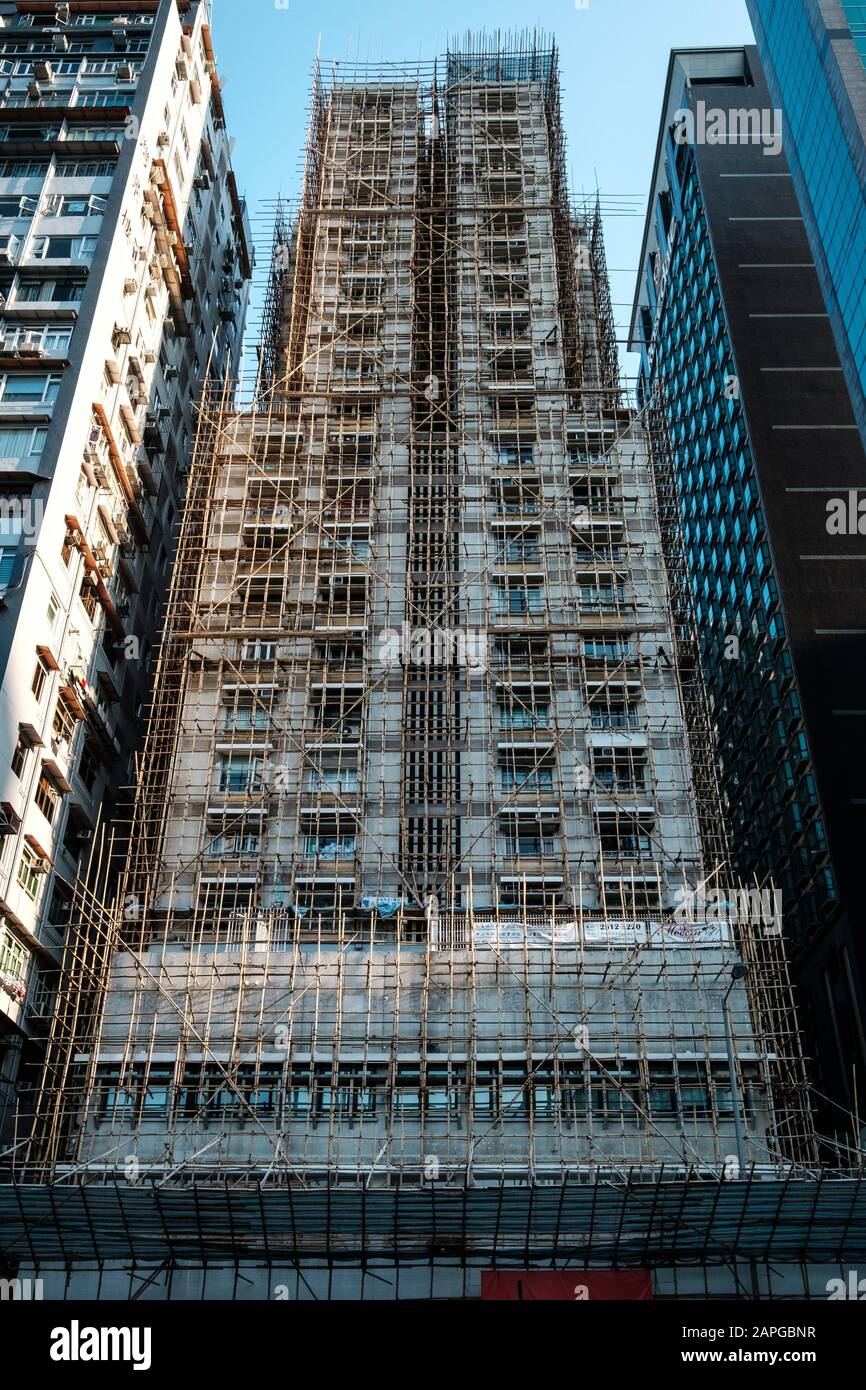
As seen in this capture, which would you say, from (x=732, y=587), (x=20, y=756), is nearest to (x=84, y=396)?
(x=20, y=756)

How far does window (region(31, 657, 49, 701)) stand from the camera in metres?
35.9

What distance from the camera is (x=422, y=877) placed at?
36719mm

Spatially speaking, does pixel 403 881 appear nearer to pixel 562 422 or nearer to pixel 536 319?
pixel 562 422

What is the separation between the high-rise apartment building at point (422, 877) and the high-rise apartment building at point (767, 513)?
6139 millimetres

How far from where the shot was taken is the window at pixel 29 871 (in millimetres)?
34500

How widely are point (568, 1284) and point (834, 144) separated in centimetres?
4284

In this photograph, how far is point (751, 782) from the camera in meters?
56.1

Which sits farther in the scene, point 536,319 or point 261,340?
point 261,340

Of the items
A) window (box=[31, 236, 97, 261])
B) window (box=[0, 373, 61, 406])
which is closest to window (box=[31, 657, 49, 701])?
window (box=[0, 373, 61, 406])

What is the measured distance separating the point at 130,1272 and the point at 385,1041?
793 centimetres

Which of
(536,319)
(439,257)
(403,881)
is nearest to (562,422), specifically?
(536,319)

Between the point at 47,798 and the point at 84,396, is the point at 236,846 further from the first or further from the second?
the point at 84,396

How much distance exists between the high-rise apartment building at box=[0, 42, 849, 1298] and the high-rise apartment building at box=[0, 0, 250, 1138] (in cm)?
229

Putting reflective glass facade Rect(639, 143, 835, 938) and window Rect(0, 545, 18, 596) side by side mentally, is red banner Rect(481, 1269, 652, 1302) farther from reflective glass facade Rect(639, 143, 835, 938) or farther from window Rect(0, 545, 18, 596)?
reflective glass facade Rect(639, 143, 835, 938)
